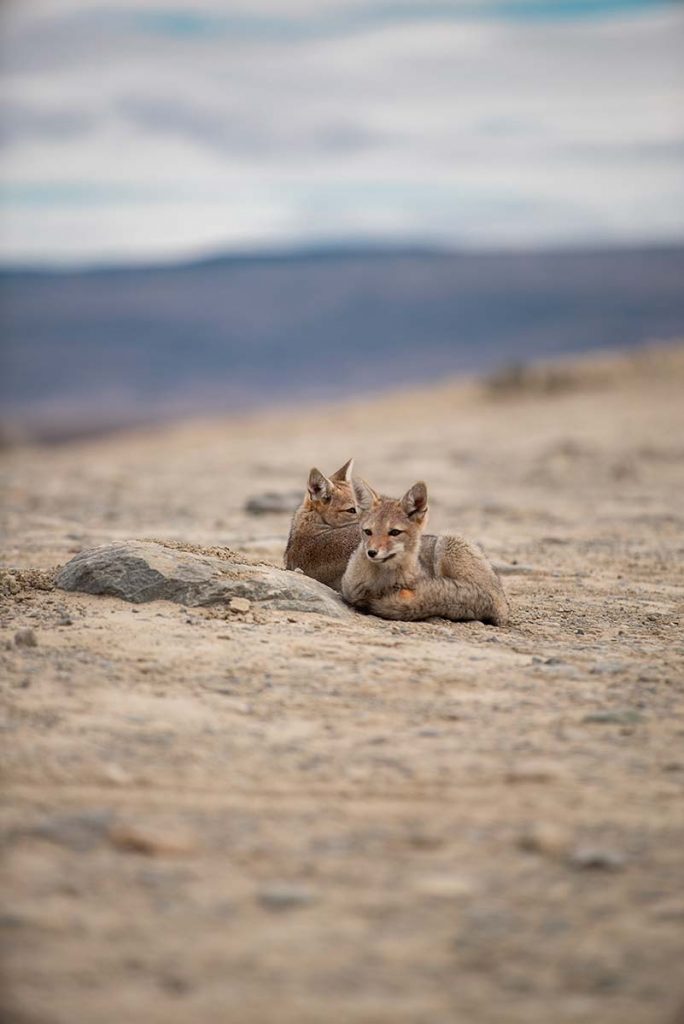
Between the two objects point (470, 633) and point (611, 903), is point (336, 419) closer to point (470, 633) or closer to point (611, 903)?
point (470, 633)

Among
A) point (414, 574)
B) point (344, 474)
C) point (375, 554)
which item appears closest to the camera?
point (375, 554)

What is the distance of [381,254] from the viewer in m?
193

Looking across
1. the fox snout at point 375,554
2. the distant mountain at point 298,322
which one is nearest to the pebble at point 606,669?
the fox snout at point 375,554

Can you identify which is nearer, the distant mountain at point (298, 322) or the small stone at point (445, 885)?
the small stone at point (445, 885)

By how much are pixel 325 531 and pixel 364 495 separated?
0.57 metres

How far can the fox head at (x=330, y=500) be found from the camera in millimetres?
9477

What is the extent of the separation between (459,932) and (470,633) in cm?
363

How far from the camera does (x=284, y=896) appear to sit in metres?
4.12

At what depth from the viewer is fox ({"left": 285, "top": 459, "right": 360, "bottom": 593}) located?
9.12 meters

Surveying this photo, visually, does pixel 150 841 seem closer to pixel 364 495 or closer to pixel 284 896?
pixel 284 896

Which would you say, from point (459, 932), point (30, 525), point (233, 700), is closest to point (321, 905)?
point (459, 932)

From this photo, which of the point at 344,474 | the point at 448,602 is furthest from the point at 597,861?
the point at 344,474

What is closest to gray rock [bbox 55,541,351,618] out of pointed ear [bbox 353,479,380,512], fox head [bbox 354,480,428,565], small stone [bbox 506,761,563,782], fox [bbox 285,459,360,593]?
fox head [bbox 354,480,428,565]

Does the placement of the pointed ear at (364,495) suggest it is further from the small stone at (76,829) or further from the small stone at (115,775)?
the small stone at (76,829)
